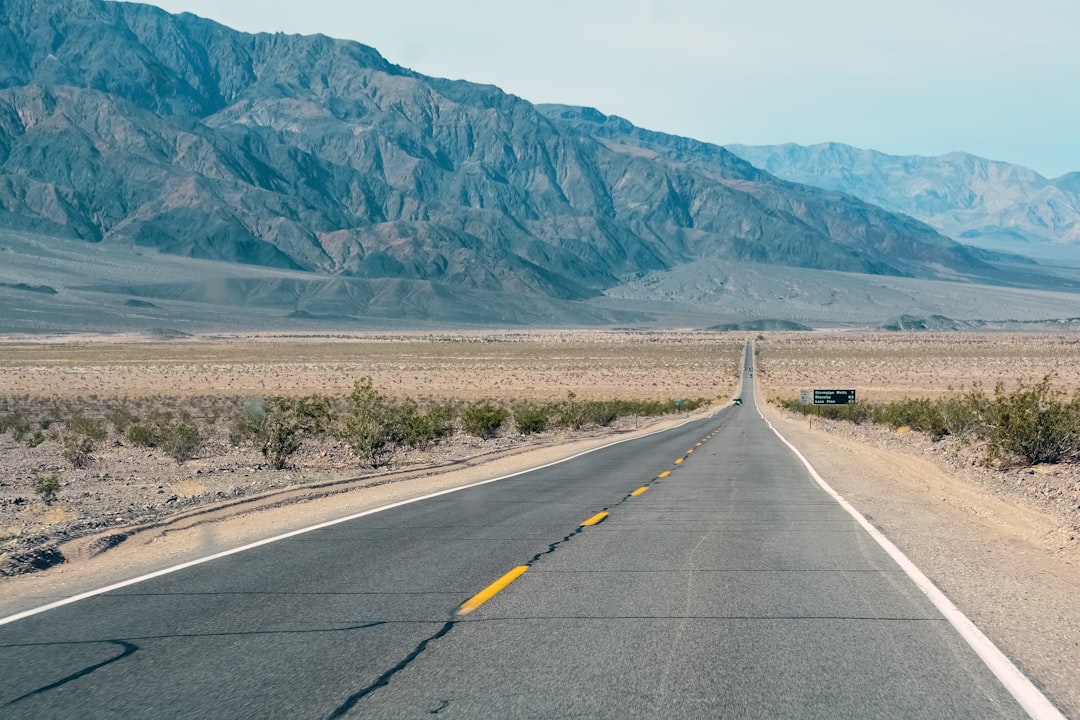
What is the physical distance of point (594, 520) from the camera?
1284 cm

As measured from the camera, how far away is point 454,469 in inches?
837

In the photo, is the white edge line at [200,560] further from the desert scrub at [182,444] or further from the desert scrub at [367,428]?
the desert scrub at [182,444]

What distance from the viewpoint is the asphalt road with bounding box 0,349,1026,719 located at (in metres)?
5.80

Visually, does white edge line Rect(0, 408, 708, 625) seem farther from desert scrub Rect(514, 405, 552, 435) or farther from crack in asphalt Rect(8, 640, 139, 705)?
desert scrub Rect(514, 405, 552, 435)

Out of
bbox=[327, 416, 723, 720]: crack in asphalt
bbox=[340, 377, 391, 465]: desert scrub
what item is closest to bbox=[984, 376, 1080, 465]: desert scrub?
bbox=[340, 377, 391, 465]: desert scrub

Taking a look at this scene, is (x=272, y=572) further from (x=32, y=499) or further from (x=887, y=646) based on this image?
(x=32, y=499)

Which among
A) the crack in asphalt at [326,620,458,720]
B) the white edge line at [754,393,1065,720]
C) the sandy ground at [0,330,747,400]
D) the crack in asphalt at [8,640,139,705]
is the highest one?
the white edge line at [754,393,1065,720]

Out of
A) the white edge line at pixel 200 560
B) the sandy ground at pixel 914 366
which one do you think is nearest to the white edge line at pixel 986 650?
the white edge line at pixel 200 560

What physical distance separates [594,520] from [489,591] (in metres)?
4.45

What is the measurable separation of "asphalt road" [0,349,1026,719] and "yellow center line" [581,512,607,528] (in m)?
0.38

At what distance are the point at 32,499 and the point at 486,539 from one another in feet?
30.5

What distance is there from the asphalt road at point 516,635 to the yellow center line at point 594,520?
14.9 inches

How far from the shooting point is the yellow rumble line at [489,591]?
7.96 metres

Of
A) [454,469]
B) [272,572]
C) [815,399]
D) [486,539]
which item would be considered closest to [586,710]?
[272,572]
